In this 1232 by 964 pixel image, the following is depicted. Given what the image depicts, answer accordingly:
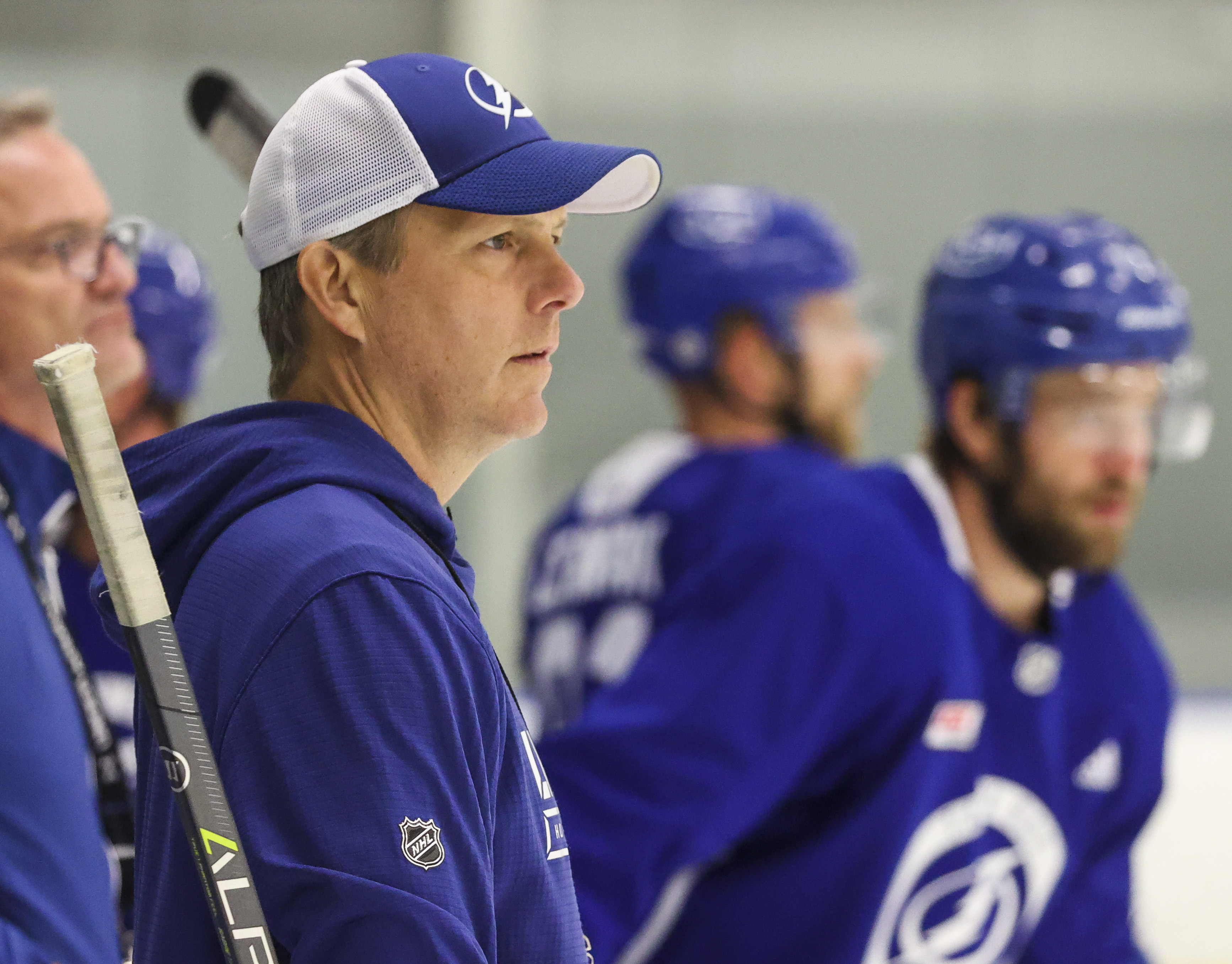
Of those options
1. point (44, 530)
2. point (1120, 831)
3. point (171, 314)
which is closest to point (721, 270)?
point (171, 314)

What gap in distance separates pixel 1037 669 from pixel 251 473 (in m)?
1.98

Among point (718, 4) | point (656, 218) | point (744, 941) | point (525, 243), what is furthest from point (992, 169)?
point (525, 243)

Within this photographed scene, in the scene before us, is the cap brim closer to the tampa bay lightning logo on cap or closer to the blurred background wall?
the tampa bay lightning logo on cap

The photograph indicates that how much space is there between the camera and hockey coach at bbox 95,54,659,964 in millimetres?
1043

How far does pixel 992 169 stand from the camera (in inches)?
306

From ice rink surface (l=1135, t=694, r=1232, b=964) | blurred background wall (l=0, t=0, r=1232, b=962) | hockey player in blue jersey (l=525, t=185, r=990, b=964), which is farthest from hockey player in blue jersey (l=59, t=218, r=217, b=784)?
blurred background wall (l=0, t=0, r=1232, b=962)

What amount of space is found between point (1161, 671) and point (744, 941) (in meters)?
0.96

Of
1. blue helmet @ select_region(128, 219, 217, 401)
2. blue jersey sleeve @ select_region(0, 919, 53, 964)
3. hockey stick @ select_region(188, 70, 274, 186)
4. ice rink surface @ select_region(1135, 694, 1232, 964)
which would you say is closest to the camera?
Answer: blue jersey sleeve @ select_region(0, 919, 53, 964)

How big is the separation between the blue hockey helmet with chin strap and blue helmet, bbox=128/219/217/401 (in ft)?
4.61

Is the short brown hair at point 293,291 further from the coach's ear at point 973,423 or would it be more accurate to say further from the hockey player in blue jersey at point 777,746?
the coach's ear at point 973,423

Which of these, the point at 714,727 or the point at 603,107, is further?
the point at 603,107

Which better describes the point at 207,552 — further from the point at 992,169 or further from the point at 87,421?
the point at 992,169

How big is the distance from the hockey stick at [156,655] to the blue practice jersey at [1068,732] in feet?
5.82

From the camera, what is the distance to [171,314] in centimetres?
318
